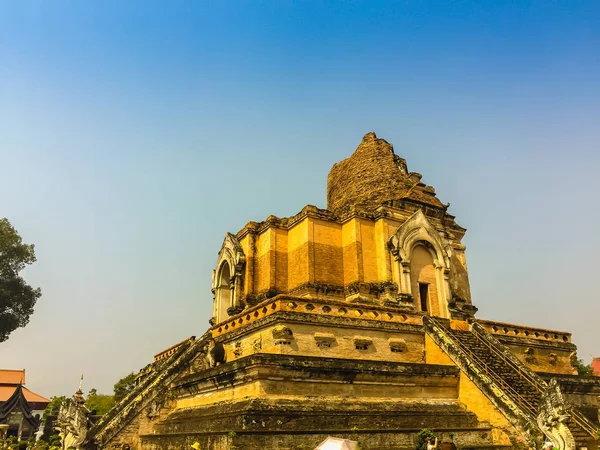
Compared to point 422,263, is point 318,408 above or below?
below

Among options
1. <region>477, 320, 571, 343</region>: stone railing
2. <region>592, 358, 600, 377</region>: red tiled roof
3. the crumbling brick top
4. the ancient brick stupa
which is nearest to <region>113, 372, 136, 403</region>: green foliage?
the ancient brick stupa

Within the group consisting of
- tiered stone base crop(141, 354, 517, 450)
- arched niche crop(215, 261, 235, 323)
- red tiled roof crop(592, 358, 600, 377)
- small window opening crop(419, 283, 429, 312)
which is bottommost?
tiered stone base crop(141, 354, 517, 450)

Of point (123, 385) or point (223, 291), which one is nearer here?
point (223, 291)

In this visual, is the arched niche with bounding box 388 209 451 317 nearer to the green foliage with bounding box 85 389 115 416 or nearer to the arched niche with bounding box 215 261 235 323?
the arched niche with bounding box 215 261 235 323

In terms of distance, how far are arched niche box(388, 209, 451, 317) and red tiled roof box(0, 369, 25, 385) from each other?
38.1 meters

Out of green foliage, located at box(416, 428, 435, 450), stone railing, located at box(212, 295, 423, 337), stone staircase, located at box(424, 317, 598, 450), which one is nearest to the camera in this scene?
green foliage, located at box(416, 428, 435, 450)

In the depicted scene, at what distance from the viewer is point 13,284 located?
1380 inches

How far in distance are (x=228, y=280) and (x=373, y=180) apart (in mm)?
8379

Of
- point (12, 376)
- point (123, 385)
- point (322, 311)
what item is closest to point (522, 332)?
point (322, 311)

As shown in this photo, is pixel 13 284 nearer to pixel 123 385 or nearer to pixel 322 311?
pixel 123 385

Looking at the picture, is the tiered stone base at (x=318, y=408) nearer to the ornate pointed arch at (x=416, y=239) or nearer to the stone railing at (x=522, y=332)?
the stone railing at (x=522, y=332)

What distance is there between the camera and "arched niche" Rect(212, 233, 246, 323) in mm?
22688

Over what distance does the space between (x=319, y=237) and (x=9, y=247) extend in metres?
24.3

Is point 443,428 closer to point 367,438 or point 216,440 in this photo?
point 367,438
